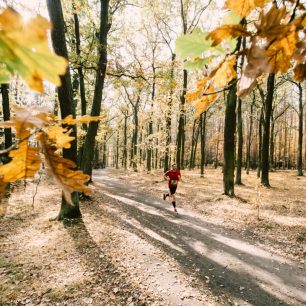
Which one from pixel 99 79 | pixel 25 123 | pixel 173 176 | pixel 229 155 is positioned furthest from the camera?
pixel 229 155

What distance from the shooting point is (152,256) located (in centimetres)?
655

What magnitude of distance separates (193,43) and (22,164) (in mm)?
548

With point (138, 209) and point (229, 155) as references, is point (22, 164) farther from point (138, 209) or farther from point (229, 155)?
point (229, 155)

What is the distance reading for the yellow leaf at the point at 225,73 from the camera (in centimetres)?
91

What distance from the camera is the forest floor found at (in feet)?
16.7

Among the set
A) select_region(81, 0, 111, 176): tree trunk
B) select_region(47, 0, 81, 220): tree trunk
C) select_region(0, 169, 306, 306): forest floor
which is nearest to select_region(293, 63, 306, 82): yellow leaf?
select_region(0, 169, 306, 306): forest floor

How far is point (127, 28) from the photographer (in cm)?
2375

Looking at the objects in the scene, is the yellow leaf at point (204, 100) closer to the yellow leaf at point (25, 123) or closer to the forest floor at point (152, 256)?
the yellow leaf at point (25, 123)

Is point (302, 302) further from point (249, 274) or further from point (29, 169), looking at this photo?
point (29, 169)

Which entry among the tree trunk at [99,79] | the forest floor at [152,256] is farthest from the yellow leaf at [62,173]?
the tree trunk at [99,79]

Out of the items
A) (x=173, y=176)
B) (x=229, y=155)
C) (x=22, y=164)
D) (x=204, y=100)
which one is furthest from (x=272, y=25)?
(x=229, y=155)

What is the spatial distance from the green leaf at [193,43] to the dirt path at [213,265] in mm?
5140

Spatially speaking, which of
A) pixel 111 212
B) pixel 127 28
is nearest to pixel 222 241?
pixel 111 212

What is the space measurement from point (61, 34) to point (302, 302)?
8.22m
